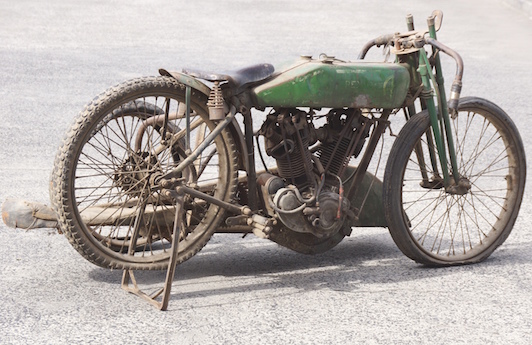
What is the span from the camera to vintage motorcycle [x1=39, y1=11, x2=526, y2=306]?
464cm

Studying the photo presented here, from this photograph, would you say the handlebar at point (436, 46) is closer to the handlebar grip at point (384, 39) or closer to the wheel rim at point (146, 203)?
the handlebar grip at point (384, 39)

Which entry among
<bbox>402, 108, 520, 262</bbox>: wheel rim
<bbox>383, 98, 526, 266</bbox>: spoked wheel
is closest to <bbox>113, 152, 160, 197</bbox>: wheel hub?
<bbox>383, 98, 526, 266</bbox>: spoked wheel

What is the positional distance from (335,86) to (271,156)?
51 centimetres

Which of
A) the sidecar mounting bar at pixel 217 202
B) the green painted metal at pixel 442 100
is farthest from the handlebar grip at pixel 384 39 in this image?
the sidecar mounting bar at pixel 217 202

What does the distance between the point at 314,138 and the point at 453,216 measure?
1.74 m

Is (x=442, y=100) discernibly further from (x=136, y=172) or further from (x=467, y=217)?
(x=136, y=172)

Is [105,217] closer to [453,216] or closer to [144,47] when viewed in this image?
[453,216]

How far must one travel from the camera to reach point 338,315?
4492 mm

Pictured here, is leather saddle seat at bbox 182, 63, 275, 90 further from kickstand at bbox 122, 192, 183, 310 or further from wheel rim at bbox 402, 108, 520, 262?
wheel rim at bbox 402, 108, 520, 262

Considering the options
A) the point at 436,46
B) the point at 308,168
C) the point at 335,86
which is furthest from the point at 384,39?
the point at 308,168

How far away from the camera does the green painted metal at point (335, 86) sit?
15.6 ft

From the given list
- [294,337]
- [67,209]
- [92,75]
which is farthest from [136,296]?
[92,75]

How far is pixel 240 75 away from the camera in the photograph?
15.5 ft

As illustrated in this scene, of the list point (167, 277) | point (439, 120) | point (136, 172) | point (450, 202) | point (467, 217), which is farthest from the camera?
point (467, 217)
